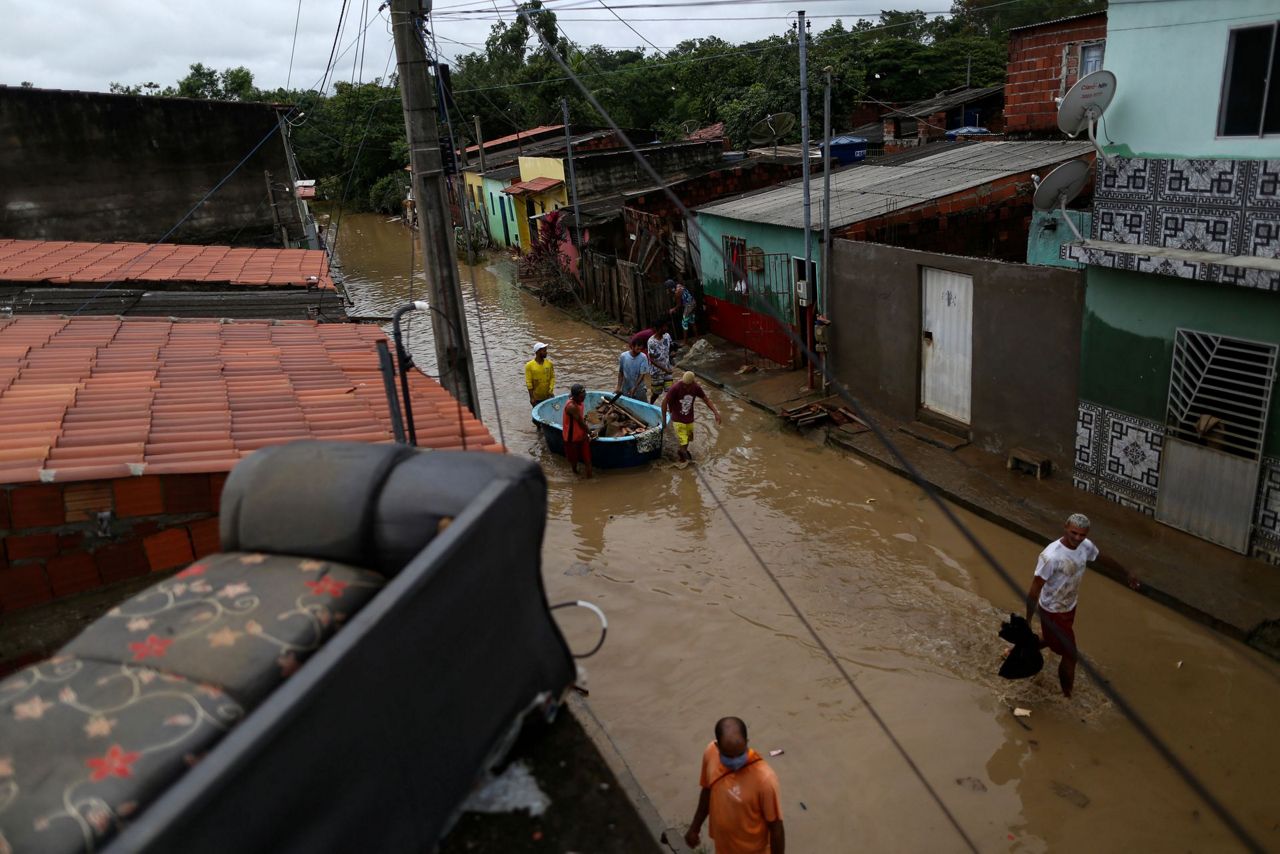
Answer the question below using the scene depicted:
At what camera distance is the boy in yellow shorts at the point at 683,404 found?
11461 mm

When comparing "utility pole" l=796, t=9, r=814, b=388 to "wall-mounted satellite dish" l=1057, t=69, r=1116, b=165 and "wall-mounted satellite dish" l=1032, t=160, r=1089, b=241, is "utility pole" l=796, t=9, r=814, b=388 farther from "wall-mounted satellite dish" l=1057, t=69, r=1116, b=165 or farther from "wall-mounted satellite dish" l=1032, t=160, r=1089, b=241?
"wall-mounted satellite dish" l=1057, t=69, r=1116, b=165

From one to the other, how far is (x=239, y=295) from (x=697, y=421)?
6.59 m

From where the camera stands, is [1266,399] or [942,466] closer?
[1266,399]

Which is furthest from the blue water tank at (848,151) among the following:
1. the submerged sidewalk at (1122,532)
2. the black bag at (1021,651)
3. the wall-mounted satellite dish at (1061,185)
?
the black bag at (1021,651)

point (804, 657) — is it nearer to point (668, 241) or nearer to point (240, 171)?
point (668, 241)

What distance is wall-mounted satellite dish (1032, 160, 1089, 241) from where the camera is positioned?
907cm

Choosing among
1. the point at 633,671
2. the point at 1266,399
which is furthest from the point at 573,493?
the point at 1266,399

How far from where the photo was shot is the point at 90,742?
2.13 metres

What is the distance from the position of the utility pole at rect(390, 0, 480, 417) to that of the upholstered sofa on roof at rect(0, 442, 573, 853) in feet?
13.3

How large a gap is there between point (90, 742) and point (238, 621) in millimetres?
474

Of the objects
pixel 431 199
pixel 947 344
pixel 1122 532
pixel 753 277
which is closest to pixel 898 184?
pixel 753 277

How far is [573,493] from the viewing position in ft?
37.2

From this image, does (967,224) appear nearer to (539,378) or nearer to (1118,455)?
(1118,455)

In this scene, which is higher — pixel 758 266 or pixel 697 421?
pixel 758 266
